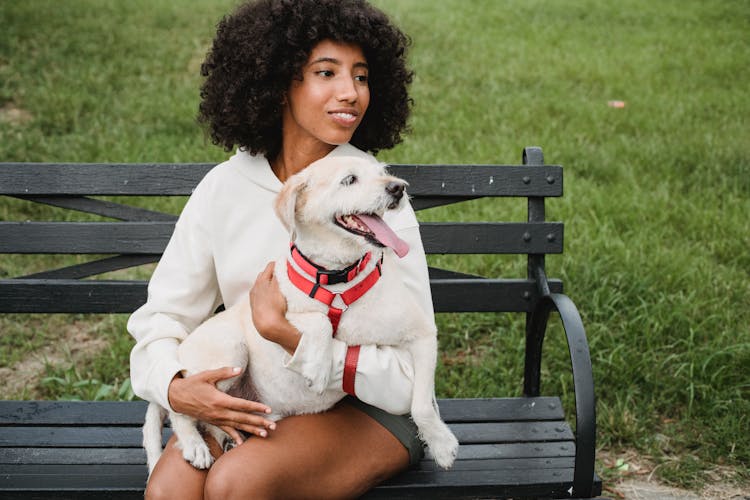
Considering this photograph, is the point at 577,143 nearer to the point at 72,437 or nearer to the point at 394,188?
the point at 394,188

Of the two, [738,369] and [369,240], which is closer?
[369,240]

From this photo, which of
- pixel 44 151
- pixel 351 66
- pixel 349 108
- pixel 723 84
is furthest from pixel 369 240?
pixel 723 84

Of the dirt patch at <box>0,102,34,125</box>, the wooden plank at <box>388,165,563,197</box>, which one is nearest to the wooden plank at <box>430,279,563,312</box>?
the wooden plank at <box>388,165,563,197</box>

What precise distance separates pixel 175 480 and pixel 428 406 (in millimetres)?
712

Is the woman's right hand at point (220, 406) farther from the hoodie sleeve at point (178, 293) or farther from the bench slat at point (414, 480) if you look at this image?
the bench slat at point (414, 480)

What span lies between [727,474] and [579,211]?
2069 mm

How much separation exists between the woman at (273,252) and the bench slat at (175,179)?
0.68ft

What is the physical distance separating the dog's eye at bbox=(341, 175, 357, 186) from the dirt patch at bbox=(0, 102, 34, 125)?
5032 mm

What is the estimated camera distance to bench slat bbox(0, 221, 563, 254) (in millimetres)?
2752

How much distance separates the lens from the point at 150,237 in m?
2.78

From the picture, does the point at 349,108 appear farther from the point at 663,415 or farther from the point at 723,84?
the point at 723,84

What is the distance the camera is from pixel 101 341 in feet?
13.1

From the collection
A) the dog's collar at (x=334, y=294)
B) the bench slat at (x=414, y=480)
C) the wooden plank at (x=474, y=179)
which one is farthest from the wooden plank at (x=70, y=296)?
the wooden plank at (x=474, y=179)

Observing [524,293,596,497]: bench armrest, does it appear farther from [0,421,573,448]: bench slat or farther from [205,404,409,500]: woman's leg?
[205,404,409,500]: woman's leg
